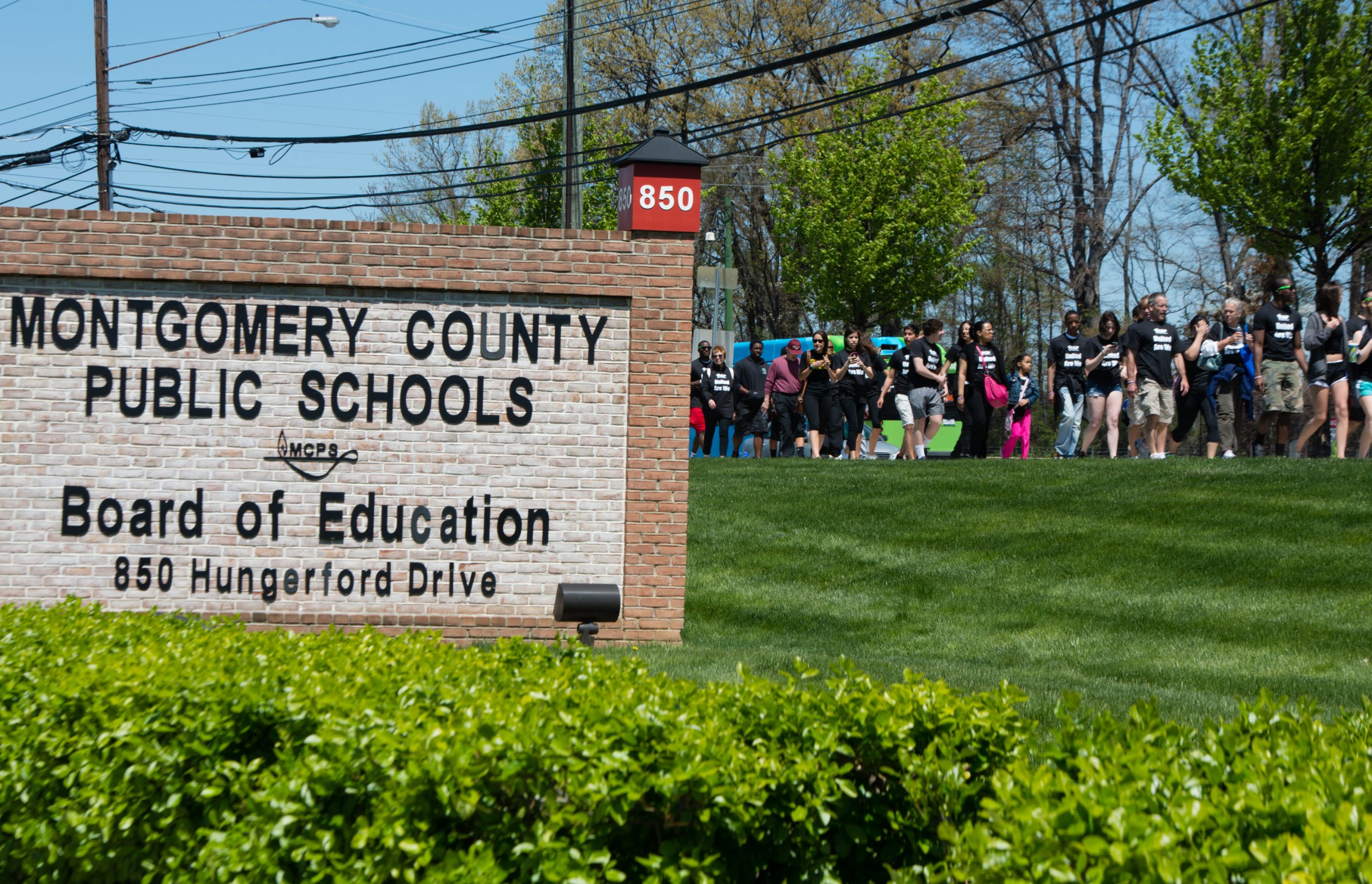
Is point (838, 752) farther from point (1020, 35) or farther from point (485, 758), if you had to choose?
point (1020, 35)

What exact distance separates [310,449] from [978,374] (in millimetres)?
9824

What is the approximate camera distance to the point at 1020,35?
3725cm

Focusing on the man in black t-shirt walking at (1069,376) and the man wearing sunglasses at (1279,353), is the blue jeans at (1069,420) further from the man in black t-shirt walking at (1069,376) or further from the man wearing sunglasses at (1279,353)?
the man wearing sunglasses at (1279,353)

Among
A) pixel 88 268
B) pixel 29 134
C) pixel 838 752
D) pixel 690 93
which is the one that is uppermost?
pixel 690 93

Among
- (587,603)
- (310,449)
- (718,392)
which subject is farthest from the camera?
(718,392)

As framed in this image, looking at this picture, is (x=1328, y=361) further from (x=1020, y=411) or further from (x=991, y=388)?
(x=1020, y=411)

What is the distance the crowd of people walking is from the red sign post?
7.10 meters

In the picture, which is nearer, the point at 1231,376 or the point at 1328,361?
the point at 1328,361

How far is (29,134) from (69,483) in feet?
73.9

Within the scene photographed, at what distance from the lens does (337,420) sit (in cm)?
903

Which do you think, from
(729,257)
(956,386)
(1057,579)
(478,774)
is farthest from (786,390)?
(729,257)

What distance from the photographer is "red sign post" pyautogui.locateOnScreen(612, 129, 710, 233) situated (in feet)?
30.5

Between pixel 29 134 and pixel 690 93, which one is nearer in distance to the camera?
pixel 29 134

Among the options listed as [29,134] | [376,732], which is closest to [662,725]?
[376,732]
